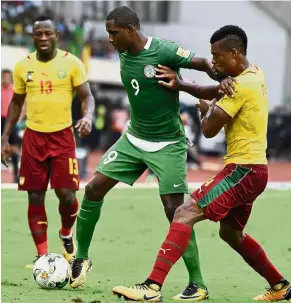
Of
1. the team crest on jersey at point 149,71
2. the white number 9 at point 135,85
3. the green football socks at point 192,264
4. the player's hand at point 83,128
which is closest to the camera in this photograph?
the green football socks at point 192,264

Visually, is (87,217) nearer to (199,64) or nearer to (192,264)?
(192,264)

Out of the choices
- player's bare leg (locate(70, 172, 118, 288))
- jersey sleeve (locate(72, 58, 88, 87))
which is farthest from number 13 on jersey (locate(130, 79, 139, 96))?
jersey sleeve (locate(72, 58, 88, 87))

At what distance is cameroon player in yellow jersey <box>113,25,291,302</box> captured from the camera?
8227 mm

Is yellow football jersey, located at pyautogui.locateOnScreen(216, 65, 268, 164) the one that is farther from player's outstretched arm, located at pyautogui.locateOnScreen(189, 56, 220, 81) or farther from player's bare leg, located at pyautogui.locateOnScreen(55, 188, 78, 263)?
player's bare leg, located at pyautogui.locateOnScreen(55, 188, 78, 263)

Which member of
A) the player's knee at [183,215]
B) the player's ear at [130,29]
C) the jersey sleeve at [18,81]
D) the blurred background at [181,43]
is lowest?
the blurred background at [181,43]

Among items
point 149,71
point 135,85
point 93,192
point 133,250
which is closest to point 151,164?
point 93,192

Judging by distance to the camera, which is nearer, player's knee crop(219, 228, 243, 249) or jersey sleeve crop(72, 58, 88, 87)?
player's knee crop(219, 228, 243, 249)

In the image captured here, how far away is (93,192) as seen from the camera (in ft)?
30.7

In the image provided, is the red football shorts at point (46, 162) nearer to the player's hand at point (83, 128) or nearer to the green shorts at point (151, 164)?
the player's hand at point (83, 128)

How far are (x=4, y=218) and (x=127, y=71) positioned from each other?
6891mm

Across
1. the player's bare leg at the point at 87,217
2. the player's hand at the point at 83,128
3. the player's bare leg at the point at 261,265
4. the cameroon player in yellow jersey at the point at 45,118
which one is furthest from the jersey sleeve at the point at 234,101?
the cameroon player in yellow jersey at the point at 45,118

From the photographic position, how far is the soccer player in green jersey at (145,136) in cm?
906

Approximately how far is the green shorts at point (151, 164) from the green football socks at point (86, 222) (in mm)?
324

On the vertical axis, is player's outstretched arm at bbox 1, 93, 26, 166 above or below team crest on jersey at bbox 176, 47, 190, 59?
below
